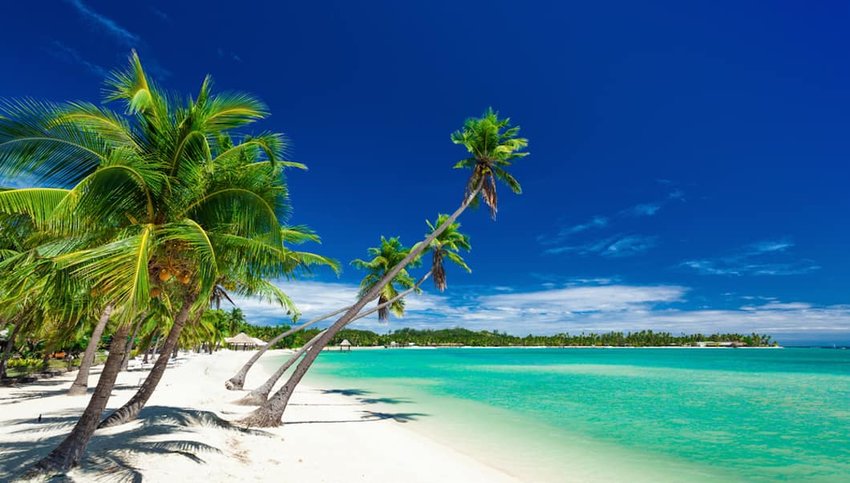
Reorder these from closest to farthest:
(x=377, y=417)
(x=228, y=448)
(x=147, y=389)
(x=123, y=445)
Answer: (x=123, y=445)
(x=228, y=448)
(x=147, y=389)
(x=377, y=417)

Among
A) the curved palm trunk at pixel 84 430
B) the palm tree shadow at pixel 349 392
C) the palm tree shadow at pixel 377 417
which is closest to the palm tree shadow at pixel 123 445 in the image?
the curved palm trunk at pixel 84 430

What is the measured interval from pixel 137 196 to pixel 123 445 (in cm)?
452

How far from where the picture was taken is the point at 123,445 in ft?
23.9

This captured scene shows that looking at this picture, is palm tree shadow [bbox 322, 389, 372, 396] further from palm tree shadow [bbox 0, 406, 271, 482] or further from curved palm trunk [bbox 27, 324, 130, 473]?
curved palm trunk [bbox 27, 324, 130, 473]

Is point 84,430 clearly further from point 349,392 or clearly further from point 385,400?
point 349,392

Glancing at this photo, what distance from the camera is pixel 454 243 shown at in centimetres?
2495

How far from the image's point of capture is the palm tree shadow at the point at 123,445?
6.06 meters

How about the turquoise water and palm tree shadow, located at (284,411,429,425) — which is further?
palm tree shadow, located at (284,411,429,425)

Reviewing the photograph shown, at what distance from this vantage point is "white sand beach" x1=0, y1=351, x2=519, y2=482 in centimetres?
662

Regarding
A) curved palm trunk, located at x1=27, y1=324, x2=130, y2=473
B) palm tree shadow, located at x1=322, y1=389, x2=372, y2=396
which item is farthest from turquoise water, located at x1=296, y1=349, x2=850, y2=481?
curved palm trunk, located at x1=27, y1=324, x2=130, y2=473

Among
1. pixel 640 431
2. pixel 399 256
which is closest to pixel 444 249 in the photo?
pixel 399 256

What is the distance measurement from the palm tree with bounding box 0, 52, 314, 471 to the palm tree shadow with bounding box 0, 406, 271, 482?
1.81 feet

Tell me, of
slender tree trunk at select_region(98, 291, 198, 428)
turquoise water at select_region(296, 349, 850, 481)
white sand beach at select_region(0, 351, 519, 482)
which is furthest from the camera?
turquoise water at select_region(296, 349, 850, 481)

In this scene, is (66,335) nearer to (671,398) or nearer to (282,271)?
(282,271)
